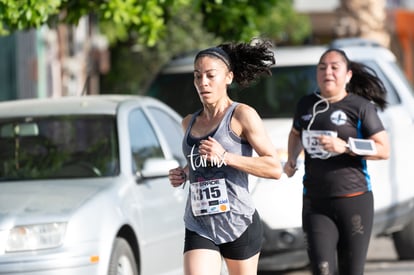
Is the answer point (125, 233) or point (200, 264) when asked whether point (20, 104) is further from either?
point (200, 264)

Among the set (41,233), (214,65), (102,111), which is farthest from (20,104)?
(214,65)

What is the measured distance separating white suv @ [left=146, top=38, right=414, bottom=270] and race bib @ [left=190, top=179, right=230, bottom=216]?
142 inches

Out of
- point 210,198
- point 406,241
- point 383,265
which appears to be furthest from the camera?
point 383,265

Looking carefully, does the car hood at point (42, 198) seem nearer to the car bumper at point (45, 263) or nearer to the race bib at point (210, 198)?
the car bumper at point (45, 263)

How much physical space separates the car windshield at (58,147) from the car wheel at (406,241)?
4.17 m

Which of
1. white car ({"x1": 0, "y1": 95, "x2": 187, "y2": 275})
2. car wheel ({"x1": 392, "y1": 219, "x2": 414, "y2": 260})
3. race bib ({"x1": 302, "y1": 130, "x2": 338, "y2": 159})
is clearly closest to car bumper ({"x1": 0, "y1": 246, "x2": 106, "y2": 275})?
white car ({"x1": 0, "y1": 95, "x2": 187, "y2": 275})

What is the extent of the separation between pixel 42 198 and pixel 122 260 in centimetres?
63

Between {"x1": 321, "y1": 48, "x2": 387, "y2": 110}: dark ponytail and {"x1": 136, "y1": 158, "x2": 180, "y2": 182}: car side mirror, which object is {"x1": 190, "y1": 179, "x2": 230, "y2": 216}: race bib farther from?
{"x1": 321, "y1": 48, "x2": 387, "y2": 110}: dark ponytail

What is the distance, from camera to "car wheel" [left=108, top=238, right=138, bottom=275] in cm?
767

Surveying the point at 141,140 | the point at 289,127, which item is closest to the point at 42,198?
the point at 141,140

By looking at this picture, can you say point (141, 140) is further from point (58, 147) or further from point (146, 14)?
point (146, 14)

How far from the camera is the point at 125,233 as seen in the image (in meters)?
8.10

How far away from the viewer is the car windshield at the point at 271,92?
11.5 meters

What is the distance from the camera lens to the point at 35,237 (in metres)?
7.40
